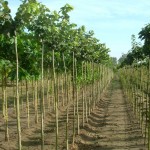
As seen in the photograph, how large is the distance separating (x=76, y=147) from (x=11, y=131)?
3.86 m

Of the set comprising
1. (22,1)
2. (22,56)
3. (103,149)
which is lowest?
(103,149)

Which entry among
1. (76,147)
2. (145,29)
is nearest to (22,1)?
(145,29)

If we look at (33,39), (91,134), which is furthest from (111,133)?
(33,39)

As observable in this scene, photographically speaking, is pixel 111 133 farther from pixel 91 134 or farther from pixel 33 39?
pixel 33 39

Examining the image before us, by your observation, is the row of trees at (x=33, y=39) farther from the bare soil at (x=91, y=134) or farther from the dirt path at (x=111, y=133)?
the dirt path at (x=111, y=133)

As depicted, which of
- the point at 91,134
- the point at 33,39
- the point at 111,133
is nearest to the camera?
the point at 33,39

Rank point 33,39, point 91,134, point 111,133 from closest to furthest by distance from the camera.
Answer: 1. point 33,39
2. point 91,134
3. point 111,133

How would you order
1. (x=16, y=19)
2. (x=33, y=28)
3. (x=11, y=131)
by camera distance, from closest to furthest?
(x=16, y=19) → (x=33, y=28) → (x=11, y=131)

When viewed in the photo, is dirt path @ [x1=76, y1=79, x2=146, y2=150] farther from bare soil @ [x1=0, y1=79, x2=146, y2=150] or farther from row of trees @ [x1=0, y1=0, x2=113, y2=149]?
row of trees @ [x1=0, y1=0, x2=113, y2=149]

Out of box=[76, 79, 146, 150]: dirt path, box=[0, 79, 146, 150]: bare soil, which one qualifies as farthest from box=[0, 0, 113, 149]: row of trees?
box=[76, 79, 146, 150]: dirt path

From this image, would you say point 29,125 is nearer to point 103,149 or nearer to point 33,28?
point 103,149

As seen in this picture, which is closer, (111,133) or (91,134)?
(91,134)

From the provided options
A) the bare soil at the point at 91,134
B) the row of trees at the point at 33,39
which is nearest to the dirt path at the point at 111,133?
the bare soil at the point at 91,134

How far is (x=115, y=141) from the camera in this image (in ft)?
48.2
